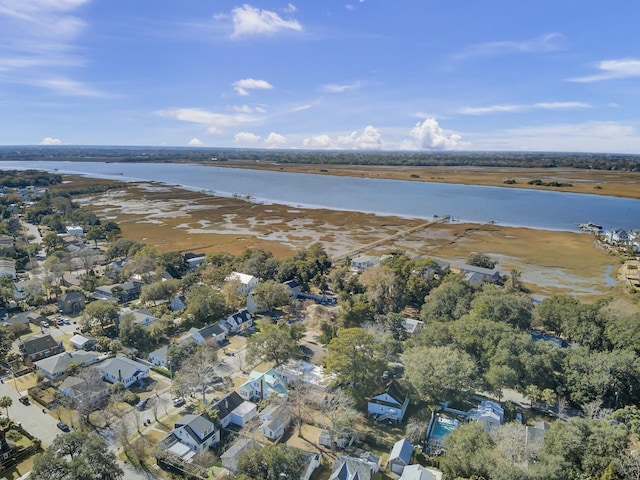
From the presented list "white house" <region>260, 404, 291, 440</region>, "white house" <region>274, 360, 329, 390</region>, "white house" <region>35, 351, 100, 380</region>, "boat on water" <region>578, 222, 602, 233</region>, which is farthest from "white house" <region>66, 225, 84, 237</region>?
"boat on water" <region>578, 222, 602, 233</region>

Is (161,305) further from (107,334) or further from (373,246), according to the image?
(373,246)

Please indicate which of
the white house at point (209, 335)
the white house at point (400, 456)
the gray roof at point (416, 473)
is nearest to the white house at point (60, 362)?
the white house at point (209, 335)

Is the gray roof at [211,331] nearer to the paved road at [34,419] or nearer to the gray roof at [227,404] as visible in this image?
the gray roof at [227,404]

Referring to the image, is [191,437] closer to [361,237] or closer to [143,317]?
[143,317]

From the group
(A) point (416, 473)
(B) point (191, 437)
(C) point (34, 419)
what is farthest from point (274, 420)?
(C) point (34, 419)

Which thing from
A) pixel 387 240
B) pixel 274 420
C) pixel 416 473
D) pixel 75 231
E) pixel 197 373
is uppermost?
pixel 75 231

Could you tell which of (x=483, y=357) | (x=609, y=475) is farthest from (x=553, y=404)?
(x=609, y=475)
